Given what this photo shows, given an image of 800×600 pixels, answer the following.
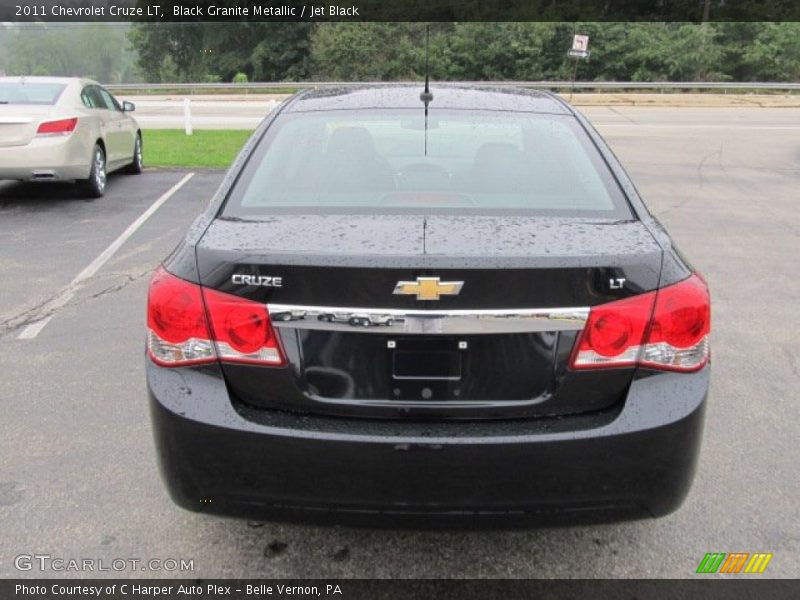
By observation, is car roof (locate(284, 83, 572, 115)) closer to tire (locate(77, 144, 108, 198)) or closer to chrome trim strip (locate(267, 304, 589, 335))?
chrome trim strip (locate(267, 304, 589, 335))

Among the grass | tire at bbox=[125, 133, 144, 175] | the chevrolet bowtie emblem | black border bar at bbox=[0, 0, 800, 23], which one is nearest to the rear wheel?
tire at bbox=[125, 133, 144, 175]

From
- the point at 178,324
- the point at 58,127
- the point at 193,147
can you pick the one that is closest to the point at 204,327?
the point at 178,324

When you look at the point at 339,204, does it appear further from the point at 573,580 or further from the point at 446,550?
the point at 573,580

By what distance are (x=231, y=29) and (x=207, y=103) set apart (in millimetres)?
24452

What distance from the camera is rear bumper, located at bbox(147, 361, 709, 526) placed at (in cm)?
216

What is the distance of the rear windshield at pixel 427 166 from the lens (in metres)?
2.65

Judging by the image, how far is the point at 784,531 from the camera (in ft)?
9.53

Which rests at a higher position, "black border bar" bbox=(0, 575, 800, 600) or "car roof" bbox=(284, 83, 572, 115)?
"car roof" bbox=(284, 83, 572, 115)

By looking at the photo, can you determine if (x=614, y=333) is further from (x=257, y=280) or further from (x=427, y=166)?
(x=427, y=166)

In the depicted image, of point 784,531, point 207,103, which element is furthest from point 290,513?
point 207,103

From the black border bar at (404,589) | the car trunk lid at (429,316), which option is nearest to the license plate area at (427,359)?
the car trunk lid at (429,316)

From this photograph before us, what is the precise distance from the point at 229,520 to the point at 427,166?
5.14 ft

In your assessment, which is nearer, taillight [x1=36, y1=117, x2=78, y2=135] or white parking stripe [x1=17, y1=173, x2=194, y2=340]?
white parking stripe [x1=17, y1=173, x2=194, y2=340]

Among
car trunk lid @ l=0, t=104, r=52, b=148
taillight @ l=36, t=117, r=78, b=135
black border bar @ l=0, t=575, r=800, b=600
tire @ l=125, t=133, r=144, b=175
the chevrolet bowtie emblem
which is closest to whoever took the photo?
the chevrolet bowtie emblem
